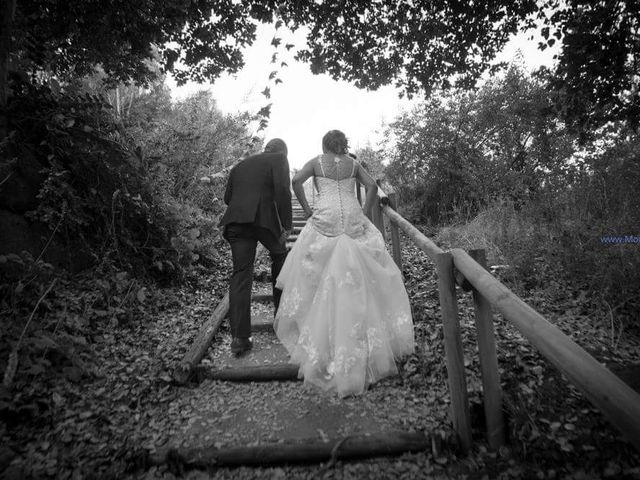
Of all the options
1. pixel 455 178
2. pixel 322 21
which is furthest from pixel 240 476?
pixel 455 178

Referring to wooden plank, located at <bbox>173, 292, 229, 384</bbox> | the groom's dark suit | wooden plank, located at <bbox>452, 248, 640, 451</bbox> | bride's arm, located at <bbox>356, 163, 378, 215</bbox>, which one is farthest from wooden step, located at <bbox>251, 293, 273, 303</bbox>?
wooden plank, located at <bbox>452, 248, 640, 451</bbox>

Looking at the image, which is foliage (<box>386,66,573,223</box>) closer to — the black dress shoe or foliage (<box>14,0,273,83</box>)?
foliage (<box>14,0,273,83</box>)

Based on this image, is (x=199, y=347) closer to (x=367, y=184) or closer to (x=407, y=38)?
(x=367, y=184)

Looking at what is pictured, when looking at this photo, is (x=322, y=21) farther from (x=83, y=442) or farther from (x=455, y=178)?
(x=83, y=442)

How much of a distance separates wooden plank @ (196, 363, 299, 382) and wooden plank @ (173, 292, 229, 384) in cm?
11

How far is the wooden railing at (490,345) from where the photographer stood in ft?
3.82

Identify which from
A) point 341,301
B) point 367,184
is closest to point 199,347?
point 341,301

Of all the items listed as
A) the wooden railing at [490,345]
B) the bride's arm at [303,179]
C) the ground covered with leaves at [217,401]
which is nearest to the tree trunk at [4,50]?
the ground covered with leaves at [217,401]

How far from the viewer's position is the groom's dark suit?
3.32m

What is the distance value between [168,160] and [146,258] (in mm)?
2556

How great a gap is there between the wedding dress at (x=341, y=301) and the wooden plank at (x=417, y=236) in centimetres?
35

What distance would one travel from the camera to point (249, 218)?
3.31 meters

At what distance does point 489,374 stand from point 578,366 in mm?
1005

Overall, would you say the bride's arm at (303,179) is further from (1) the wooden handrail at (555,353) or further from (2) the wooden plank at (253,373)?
(1) the wooden handrail at (555,353)
